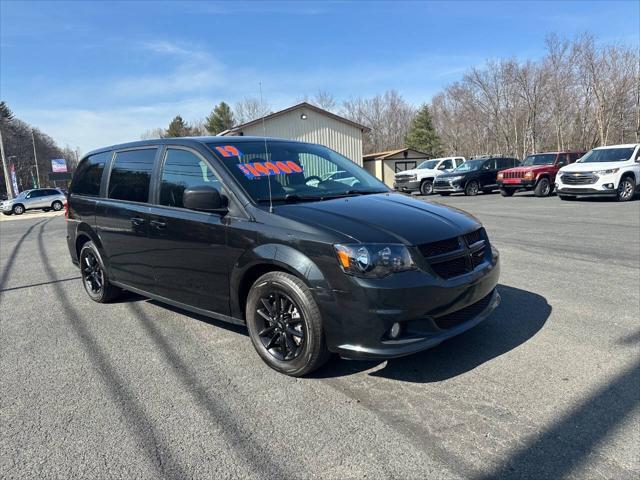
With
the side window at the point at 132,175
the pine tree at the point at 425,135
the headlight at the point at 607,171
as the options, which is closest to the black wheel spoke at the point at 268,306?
the side window at the point at 132,175

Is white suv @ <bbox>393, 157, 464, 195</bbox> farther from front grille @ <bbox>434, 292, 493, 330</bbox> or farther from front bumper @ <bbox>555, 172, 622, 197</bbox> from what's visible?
front grille @ <bbox>434, 292, 493, 330</bbox>

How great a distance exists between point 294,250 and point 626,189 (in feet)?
53.5

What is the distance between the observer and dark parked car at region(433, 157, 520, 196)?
22.4 metres

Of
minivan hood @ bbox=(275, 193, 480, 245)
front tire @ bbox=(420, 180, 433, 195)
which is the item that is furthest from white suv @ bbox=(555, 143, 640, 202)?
minivan hood @ bbox=(275, 193, 480, 245)

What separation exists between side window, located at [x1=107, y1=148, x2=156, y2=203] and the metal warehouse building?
978 inches

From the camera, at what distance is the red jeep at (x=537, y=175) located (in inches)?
750

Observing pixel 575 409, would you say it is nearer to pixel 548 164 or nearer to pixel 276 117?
pixel 548 164

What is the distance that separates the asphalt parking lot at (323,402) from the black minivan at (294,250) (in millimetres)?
358

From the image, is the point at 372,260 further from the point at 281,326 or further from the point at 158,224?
the point at 158,224

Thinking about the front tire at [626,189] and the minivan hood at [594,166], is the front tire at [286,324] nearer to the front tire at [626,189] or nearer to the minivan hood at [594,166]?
the minivan hood at [594,166]

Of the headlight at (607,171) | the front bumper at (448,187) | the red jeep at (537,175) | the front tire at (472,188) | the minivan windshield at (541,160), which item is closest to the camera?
the headlight at (607,171)

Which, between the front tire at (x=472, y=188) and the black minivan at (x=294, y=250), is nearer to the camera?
the black minivan at (x=294, y=250)

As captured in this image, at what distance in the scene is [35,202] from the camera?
104 ft

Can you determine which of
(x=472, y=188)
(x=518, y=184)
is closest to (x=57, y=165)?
(x=472, y=188)
